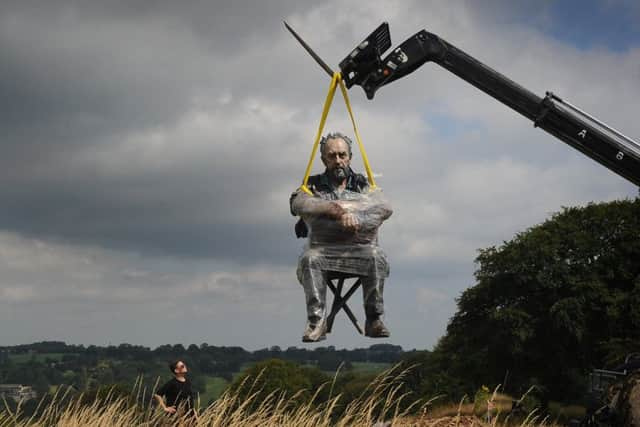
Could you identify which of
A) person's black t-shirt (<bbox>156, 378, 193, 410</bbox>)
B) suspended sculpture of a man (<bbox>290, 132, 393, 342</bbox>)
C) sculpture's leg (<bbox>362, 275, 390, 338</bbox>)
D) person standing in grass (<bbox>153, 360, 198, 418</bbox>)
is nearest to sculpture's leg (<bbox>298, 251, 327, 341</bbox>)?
suspended sculpture of a man (<bbox>290, 132, 393, 342</bbox>)

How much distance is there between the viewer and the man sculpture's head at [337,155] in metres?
9.00

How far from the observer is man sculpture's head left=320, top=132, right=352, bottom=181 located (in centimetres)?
900

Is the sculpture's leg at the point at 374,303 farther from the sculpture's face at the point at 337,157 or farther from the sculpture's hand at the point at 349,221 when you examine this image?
the sculpture's face at the point at 337,157

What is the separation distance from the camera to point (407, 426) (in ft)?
31.8

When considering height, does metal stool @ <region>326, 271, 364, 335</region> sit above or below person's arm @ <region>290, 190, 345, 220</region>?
below

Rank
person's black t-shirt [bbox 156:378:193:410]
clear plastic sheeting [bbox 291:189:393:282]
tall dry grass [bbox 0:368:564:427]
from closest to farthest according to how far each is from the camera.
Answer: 1. clear plastic sheeting [bbox 291:189:393:282]
2. tall dry grass [bbox 0:368:564:427]
3. person's black t-shirt [bbox 156:378:193:410]

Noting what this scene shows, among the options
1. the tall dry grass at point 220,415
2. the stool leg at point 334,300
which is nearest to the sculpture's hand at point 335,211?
the stool leg at point 334,300

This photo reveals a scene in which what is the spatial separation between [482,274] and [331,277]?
28020mm

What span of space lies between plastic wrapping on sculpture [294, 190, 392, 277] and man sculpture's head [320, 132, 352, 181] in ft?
1.44

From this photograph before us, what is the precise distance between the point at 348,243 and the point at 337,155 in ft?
3.30

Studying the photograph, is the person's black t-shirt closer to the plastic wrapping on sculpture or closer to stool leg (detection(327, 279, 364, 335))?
stool leg (detection(327, 279, 364, 335))

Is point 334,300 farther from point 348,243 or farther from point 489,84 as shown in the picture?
point 489,84

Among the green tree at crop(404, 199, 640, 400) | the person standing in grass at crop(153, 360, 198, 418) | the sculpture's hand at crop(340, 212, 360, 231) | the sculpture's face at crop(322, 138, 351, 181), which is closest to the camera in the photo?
the sculpture's hand at crop(340, 212, 360, 231)

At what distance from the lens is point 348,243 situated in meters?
8.62
